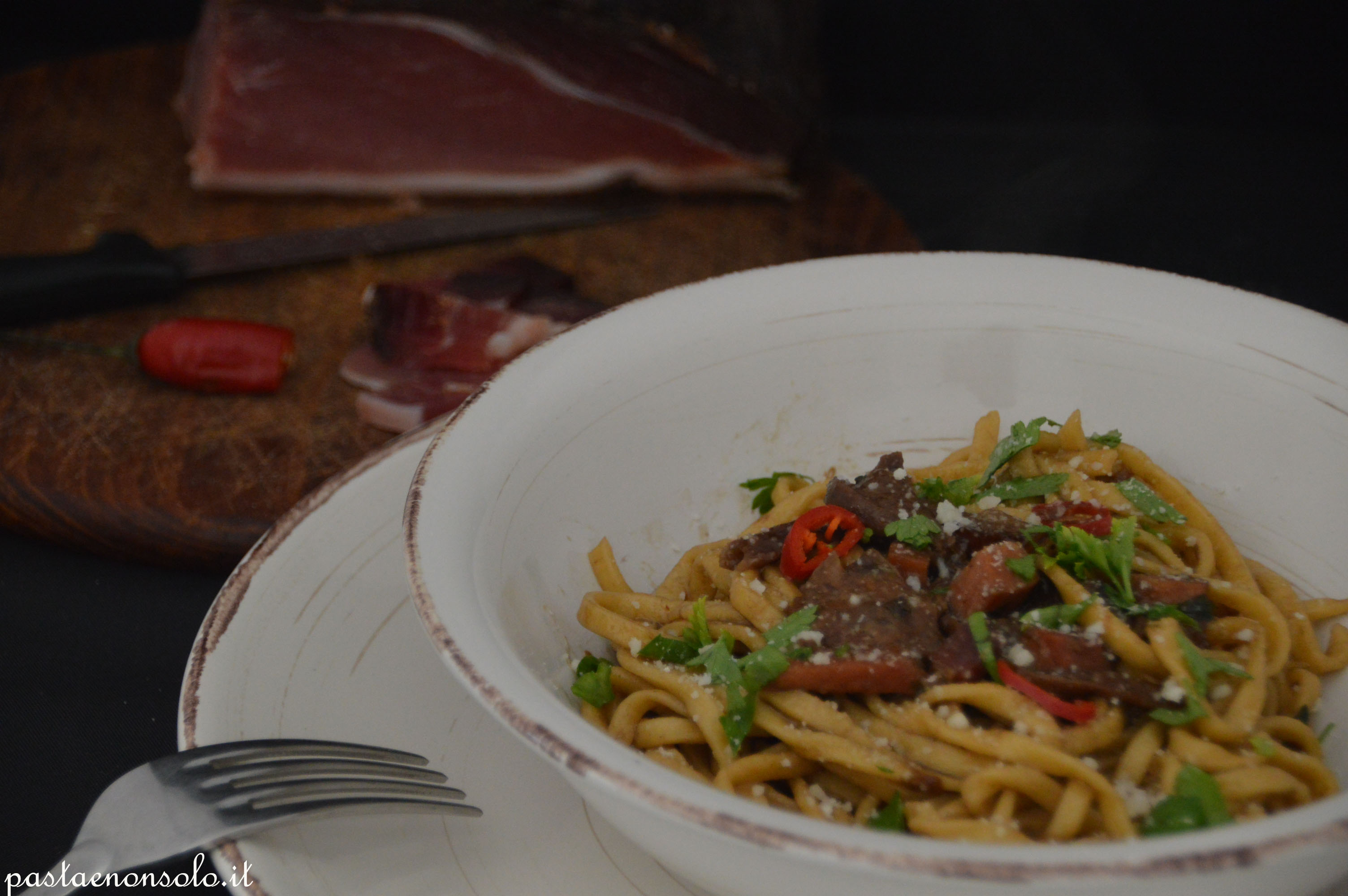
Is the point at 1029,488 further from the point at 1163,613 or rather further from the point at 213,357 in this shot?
the point at 213,357

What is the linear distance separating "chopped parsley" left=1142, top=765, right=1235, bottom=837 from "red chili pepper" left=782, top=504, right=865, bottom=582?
63 centimetres

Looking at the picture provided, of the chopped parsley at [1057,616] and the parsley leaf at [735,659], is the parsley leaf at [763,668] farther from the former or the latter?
the chopped parsley at [1057,616]

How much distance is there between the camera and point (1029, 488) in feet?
6.81

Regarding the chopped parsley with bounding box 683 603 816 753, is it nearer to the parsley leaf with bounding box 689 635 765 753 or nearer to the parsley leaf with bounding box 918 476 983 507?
the parsley leaf with bounding box 689 635 765 753

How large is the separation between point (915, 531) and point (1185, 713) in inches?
19.2

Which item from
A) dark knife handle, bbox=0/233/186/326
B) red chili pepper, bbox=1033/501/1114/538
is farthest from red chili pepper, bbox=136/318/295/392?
red chili pepper, bbox=1033/501/1114/538

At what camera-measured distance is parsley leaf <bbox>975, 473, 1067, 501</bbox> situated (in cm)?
206

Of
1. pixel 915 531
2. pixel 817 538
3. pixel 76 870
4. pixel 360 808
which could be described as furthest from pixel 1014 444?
pixel 76 870

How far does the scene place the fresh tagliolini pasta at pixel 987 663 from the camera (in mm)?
1588

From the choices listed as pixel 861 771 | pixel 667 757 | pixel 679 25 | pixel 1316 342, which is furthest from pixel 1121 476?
pixel 679 25

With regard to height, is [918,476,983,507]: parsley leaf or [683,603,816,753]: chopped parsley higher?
[918,476,983,507]: parsley leaf

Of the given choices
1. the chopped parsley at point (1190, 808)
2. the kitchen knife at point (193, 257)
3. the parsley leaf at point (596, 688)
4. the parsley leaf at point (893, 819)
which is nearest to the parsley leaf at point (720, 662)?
the parsley leaf at point (596, 688)

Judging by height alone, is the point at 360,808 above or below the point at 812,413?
below

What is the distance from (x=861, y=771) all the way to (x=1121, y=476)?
850 mm
